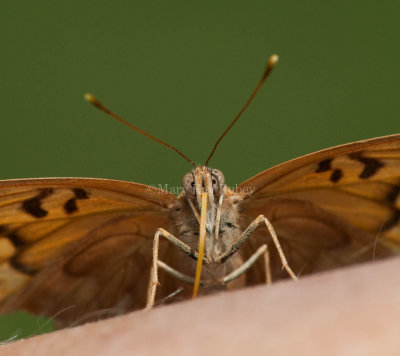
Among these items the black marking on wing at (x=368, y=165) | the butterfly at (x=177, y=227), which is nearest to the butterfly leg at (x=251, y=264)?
the butterfly at (x=177, y=227)

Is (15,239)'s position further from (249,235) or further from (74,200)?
(249,235)

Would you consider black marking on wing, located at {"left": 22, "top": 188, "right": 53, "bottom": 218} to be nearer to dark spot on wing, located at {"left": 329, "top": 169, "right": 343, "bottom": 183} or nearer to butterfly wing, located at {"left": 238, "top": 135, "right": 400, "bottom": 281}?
butterfly wing, located at {"left": 238, "top": 135, "right": 400, "bottom": 281}

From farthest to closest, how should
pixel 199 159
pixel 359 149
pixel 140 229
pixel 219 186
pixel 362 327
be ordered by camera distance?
pixel 199 159
pixel 140 229
pixel 219 186
pixel 359 149
pixel 362 327

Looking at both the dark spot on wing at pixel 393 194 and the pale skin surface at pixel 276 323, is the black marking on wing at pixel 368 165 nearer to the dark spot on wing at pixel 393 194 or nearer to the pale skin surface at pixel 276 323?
the dark spot on wing at pixel 393 194

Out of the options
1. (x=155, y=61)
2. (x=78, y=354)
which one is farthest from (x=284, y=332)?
(x=155, y=61)

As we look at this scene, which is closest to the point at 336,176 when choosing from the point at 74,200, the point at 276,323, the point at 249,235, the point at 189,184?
the point at 249,235

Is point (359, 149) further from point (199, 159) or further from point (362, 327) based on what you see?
point (199, 159)
